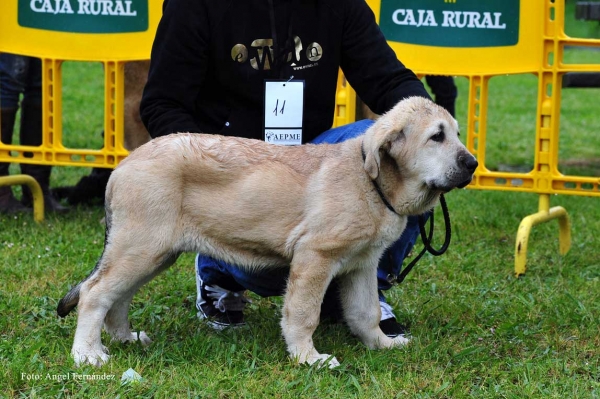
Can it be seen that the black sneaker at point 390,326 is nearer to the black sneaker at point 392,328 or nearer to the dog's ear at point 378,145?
the black sneaker at point 392,328

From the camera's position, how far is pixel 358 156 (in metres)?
3.69

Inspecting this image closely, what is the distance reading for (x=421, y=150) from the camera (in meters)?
3.54

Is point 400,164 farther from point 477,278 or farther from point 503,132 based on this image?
point 503,132

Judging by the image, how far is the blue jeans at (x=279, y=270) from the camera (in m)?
4.13

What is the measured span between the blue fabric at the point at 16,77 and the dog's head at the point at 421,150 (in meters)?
3.74

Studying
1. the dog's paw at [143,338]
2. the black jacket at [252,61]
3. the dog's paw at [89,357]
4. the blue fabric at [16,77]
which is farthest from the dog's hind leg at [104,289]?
the blue fabric at [16,77]

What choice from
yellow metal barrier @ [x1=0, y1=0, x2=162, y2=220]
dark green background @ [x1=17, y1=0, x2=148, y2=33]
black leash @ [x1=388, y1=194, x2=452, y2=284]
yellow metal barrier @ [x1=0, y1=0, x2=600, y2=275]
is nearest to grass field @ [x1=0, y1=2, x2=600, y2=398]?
black leash @ [x1=388, y1=194, x2=452, y2=284]

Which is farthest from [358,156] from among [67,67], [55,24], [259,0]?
[67,67]

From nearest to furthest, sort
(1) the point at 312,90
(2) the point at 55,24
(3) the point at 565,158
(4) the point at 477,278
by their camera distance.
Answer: (1) the point at 312,90 → (4) the point at 477,278 → (2) the point at 55,24 → (3) the point at 565,158

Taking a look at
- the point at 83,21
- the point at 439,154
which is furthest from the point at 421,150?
the point at 83,21

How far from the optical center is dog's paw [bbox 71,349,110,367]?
358cm

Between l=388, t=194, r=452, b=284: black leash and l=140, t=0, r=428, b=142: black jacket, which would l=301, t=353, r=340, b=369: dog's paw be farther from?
l=140, t=0, r=428, b=142: black jacket

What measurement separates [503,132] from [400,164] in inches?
273

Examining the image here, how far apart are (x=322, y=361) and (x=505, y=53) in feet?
8.95
